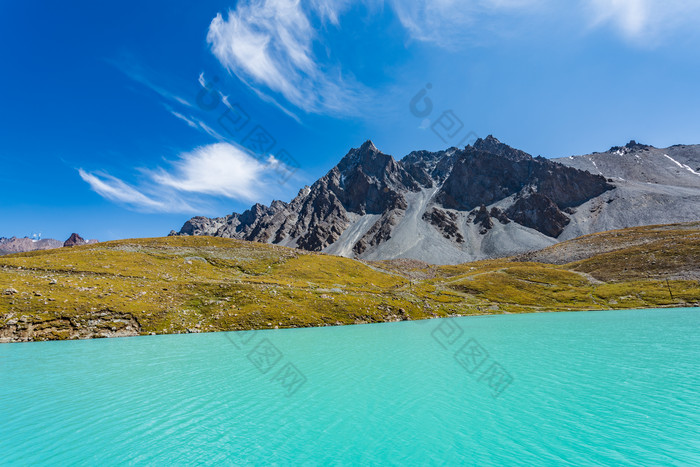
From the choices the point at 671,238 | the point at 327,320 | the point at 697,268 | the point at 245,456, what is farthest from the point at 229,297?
A: the point at 671,238

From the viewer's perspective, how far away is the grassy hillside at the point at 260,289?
59.6m

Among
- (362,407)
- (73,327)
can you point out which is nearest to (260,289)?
(73,327)

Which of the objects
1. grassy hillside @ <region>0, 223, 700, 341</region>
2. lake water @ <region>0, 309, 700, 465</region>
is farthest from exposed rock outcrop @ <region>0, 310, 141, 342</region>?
lake water @ <region>0, 309, 700, 465</region>

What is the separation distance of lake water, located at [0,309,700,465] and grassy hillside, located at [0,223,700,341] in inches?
981

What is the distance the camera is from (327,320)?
77.0 metres

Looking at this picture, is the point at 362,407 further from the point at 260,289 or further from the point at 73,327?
the point at 260,289

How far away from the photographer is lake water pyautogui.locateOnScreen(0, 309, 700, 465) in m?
13.9

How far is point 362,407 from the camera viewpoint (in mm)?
19516

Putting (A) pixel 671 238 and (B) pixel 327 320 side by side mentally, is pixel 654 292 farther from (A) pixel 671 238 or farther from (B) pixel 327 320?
(B) pixel 327 320

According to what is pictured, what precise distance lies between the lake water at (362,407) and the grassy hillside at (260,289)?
24.9 m

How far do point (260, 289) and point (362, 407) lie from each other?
229 feet

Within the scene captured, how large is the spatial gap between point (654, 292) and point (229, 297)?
154 meters

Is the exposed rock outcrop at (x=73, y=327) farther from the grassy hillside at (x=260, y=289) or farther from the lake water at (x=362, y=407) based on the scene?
the lake water at (x=362, y=407)

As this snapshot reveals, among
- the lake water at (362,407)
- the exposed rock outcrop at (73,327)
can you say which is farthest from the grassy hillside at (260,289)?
the lake water at (362,407)
